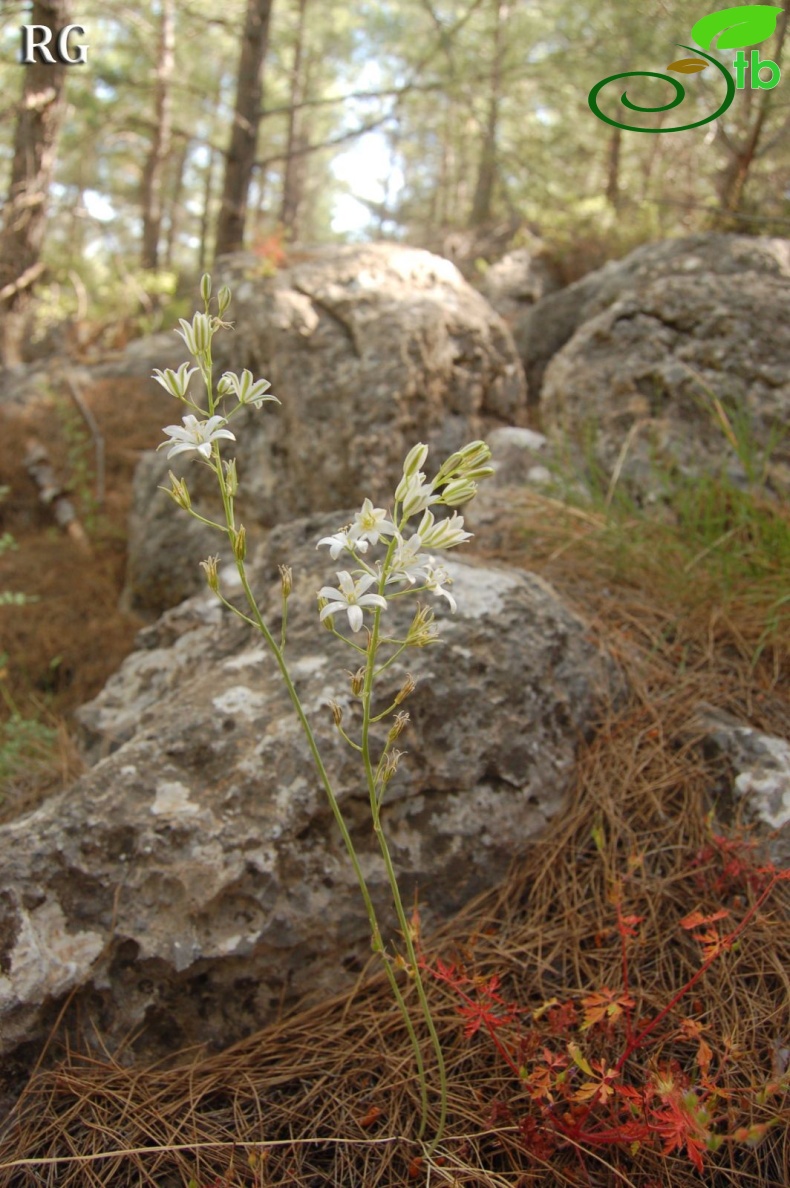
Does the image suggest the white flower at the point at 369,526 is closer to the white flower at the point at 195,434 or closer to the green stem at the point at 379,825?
the green stem at the point at 379,825

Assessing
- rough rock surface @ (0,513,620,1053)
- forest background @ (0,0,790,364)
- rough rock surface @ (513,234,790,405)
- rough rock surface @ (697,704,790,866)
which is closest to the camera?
rough rock surface @ (0,513,620,1053)

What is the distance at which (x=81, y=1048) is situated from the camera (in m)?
1.76

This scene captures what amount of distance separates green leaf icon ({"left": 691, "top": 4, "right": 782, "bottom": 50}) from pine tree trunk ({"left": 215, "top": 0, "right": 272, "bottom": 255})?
4078mm

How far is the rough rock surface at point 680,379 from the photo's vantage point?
11.2 ft

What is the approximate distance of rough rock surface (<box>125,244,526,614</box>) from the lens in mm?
3619

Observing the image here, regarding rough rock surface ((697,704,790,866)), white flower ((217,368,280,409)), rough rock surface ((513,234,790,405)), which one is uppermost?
rough rock surface ((513,234,790,405))

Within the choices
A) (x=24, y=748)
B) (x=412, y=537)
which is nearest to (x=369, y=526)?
(x=412, y=537)

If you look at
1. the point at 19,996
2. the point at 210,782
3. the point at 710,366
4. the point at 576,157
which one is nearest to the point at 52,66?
the point at 710,366

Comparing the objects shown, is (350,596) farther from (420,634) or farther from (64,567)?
(64,567)

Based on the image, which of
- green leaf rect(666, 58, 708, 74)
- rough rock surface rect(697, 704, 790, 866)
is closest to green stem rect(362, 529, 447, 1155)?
rough rock surface rect(697, 704, 790, 866)

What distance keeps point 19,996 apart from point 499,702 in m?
1.32

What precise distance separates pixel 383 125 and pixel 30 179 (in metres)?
2.98

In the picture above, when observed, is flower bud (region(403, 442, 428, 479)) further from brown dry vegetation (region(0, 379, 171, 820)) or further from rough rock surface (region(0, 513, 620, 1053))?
brown dry vegetation (region(0, 379, 171, 820))

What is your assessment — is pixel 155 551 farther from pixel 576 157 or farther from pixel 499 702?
pixel 576 157
